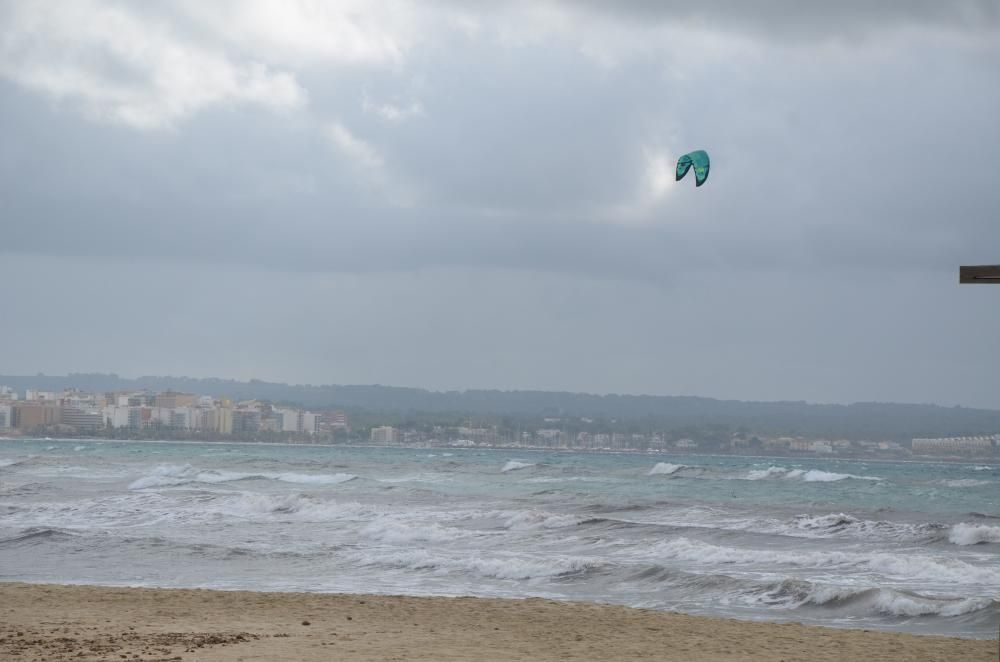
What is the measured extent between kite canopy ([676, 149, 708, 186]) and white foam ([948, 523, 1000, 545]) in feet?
30.4

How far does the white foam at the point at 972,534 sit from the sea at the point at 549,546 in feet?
0.26

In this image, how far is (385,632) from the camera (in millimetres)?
10797

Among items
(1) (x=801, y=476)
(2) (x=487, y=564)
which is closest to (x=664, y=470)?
(1) (x=801, y=476)

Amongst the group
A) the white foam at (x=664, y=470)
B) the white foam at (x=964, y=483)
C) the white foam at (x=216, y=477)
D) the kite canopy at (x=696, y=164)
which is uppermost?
the kite canopy at (x=696, y=164)

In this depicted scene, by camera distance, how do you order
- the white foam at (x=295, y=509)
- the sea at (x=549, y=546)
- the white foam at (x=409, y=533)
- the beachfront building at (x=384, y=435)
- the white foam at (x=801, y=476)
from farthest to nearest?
the beachfront building at (x=384, y=435), the white foam at (x=801, y=476), the white foam at (x=295, y=509), the white foam at (x=409, y=533), the sea at (x=549, y=546)

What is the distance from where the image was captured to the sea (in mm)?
14320

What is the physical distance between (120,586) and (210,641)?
208 inches

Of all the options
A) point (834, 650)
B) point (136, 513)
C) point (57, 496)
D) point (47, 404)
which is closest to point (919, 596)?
point (834, 650)

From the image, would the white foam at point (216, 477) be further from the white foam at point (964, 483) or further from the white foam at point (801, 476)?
the white foam at point (964, 483)

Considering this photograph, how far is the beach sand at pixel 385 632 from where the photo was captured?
9570mm

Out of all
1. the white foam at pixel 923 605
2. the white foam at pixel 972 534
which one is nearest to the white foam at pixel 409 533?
the white foam at pixel 923 605

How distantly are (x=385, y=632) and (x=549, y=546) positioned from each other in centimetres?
945

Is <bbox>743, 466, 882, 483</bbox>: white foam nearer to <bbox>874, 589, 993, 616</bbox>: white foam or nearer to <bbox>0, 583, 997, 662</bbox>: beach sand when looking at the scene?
<bbox>874, 589, 993, 616</bbox>: white foam

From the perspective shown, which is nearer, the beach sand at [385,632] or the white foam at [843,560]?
the beach sand at [385,632]
